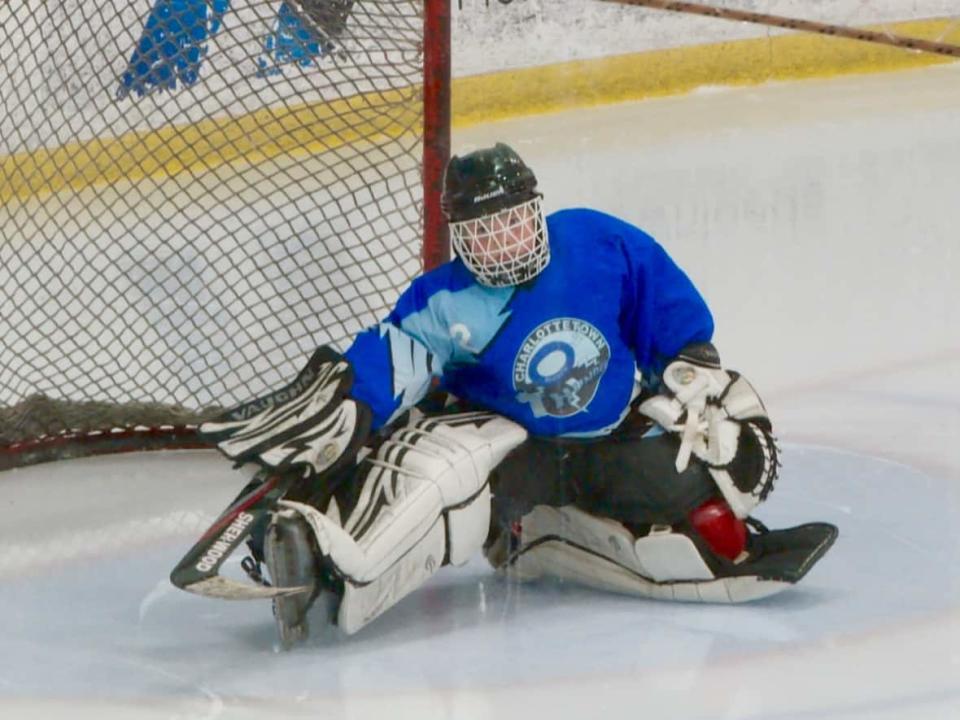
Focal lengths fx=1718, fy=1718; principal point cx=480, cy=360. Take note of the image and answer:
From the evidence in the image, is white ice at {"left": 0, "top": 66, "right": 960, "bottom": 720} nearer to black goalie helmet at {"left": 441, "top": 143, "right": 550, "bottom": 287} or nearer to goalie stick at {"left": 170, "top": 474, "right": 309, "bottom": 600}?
goalie stick at {"left": 170, "top": 474, "right": 309, "bottom": 600}

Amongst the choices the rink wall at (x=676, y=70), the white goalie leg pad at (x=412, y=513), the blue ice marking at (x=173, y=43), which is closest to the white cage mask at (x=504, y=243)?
the white goalie leg pad at (x=412, y=513)

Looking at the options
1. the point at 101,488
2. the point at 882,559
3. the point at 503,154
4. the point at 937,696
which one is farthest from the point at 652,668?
the point at 101,488

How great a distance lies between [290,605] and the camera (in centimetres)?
190

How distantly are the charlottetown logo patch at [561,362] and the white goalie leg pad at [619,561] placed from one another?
17 centimetres

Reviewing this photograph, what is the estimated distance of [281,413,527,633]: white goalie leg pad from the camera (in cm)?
187

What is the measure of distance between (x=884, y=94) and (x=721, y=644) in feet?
11.3

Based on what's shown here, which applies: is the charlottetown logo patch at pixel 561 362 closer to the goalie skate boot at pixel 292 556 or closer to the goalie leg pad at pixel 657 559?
the goalie leg pad at pixel 657 559

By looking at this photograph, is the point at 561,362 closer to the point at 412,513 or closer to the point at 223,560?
the point at 412,513

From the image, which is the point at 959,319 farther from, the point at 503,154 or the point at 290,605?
the point at 290,605

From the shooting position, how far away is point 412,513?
190 centimetres

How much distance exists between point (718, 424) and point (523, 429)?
9.0 inches

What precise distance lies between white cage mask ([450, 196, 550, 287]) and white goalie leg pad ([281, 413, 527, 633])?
0.60 ft

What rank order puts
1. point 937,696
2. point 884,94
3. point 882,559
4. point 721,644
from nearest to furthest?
1. point 937,696
2. point 721,644
3. point 882,559
4. point 884,94

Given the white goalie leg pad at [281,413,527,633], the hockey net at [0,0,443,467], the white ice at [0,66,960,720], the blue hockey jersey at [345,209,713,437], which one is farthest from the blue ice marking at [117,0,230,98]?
the white goalie leg pad at [281,413,527,633]
